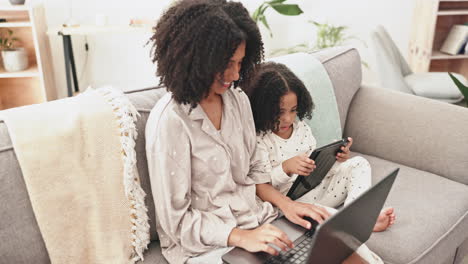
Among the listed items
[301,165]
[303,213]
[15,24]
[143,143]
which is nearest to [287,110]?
[301,165]

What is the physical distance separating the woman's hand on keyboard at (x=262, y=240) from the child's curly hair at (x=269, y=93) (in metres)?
0.40

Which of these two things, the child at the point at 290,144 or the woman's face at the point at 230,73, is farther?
the child at the point at 290,144

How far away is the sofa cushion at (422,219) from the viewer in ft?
3.87

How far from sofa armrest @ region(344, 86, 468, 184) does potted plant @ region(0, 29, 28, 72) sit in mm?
2094

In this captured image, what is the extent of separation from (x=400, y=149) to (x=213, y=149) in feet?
2.96

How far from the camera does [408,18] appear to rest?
3.58m

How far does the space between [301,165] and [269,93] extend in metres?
0.25

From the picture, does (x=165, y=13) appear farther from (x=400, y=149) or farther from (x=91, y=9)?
(x=91, y=9)

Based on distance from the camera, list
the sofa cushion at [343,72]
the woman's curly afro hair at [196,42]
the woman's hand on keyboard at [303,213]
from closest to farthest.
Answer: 1. the woman's curly afro hair at [196,42]
2. the woman's hand on keyboard at [303,213]
3. the sofa cushion at [343,72]

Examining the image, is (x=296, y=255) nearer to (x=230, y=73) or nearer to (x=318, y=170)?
(x=318, y=170)

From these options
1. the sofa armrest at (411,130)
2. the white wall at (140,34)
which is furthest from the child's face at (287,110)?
the white wall at (140,34)

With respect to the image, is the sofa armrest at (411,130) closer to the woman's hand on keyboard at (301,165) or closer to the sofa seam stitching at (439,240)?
the sofa seam stitching at (439,240)

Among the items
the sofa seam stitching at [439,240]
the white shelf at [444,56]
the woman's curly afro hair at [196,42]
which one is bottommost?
the sofa seam stitching at [439,240]

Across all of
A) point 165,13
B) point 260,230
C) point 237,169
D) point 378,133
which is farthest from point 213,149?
point 378,133
